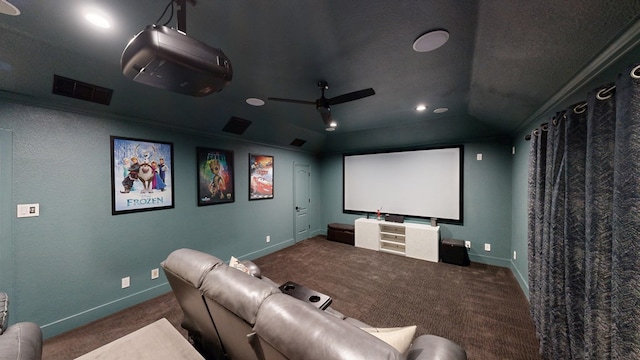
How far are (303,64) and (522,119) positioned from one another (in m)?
2.97

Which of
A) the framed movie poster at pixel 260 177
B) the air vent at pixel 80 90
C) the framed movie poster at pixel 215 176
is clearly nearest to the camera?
the air vent at pixel 80 90

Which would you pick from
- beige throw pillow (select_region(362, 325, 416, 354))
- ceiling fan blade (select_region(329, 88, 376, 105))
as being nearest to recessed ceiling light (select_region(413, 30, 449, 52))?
ceiling fan blade (select_region(329, 88, 376, 105))

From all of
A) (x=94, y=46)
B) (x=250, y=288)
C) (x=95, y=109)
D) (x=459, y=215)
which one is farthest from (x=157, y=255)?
(x=459, y=215)

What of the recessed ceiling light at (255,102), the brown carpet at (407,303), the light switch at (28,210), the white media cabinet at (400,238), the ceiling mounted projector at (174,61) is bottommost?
the brown carpet at (407,303)

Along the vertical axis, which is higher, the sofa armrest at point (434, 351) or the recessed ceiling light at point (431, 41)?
the recessed ceiling light at point (431, 41)

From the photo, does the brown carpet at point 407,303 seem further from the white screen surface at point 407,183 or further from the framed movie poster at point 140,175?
the framed movie poster at point 140,175

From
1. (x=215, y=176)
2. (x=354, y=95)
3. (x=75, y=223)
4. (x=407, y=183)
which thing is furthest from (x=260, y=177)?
(x=407, y=183)

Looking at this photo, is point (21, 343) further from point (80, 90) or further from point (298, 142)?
point (298, 142)

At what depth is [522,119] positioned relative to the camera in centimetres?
286

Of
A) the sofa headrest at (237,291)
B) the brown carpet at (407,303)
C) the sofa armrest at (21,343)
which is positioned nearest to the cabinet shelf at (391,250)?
the brown carpet at (407,303)

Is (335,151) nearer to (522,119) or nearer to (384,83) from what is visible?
(384,83)

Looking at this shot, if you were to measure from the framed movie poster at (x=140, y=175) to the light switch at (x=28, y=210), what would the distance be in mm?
539

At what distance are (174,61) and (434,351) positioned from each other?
1.81 m

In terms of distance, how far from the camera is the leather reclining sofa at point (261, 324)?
2.36ft
